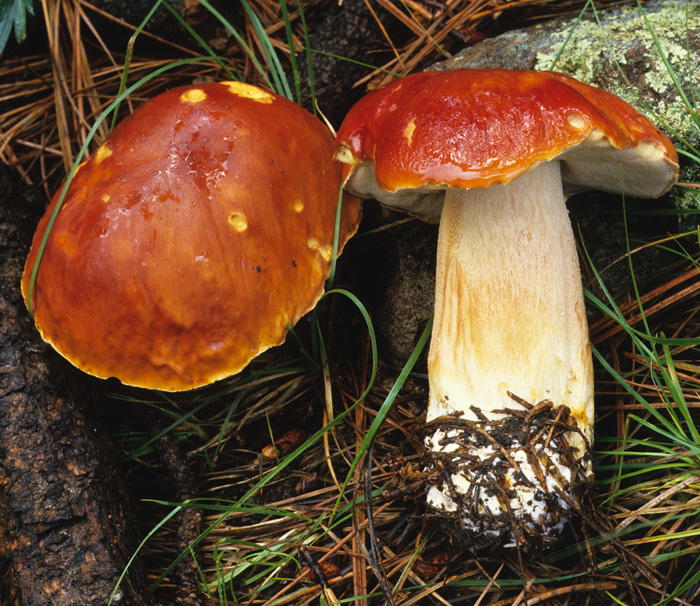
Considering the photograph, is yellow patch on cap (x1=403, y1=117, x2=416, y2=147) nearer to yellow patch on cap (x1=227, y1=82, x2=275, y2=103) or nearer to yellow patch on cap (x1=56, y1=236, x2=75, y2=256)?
yellow patch on cap (x1=227, y1=82, x2=275, y2=103)

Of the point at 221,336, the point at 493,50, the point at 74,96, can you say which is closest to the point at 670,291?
the point at 493,50

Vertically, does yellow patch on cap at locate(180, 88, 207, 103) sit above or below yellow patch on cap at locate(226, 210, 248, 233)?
above

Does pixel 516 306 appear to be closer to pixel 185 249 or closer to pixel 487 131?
pixel 487 131

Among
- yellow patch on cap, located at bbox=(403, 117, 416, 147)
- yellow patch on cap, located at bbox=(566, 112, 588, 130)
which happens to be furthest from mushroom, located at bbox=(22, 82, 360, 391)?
yellow patch on cap, located at bbox=(566, 112, 588, 130)

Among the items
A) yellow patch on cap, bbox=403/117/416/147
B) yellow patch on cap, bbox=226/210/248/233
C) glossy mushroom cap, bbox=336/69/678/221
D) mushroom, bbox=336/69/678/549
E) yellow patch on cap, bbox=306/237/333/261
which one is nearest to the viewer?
glossy mushroom cap, bbox=336/69/678/221

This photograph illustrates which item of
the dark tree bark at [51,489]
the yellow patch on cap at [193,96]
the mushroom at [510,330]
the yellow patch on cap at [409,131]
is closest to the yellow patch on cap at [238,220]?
the mushroom at [510,330]

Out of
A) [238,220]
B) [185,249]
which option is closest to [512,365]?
[238,220]

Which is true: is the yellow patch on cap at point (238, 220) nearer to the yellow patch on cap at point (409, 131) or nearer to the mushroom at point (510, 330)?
the mushroom at point (510, 330)
